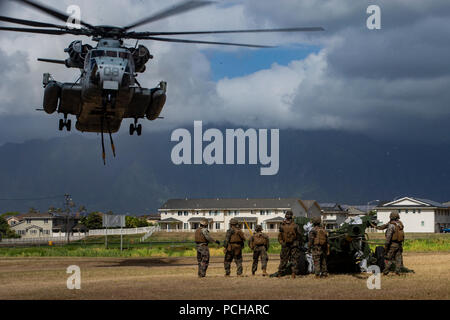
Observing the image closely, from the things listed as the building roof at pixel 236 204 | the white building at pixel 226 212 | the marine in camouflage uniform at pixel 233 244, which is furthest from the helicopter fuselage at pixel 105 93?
the building roof at pixel 236 204

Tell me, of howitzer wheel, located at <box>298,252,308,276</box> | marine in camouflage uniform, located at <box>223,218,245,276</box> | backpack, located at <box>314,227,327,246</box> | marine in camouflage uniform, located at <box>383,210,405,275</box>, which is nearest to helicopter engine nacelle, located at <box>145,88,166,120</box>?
marine in camouflage uniform, located at <box>223,218,245,276</box>

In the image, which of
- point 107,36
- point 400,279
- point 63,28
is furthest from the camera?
point 107,36

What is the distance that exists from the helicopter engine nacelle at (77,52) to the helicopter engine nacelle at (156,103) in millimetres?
3373

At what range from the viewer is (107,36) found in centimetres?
2842

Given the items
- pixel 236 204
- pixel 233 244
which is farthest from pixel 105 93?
pixel 236 204

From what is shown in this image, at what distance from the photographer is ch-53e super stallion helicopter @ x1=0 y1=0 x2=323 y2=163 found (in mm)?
26578

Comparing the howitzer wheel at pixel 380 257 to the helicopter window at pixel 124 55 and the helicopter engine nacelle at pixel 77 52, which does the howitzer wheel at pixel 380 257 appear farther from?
the helicopter engine nacelle at pixel 77 52

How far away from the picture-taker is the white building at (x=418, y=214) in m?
124

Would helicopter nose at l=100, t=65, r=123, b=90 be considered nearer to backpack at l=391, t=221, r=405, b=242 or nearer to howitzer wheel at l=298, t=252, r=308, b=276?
howitzer wheel at l=298, t=252, r=308, b=276

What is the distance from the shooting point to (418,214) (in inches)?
4953

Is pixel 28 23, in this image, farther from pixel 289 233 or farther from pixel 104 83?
pixel 289 233
